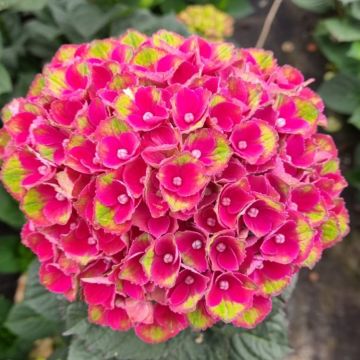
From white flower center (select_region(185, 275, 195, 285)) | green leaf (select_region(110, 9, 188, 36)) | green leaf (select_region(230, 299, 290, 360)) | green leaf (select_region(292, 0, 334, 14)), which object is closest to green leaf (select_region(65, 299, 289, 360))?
green leaf (select_region(230, 299, 290, 360))

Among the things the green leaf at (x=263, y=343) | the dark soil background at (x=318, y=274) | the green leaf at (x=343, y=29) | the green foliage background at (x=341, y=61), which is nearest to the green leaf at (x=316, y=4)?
the green foliage background at (x=341, y=61)

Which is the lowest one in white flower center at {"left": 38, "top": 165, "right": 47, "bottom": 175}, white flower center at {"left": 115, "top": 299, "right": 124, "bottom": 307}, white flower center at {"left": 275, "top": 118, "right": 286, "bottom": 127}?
white flower center at {"left": 115, "top": 299, "right": 124, "bottom": 307}

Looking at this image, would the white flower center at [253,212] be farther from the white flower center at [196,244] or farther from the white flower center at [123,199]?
the white flower center at [123,199]

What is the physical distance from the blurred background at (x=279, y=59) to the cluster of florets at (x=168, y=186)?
53 centimetres

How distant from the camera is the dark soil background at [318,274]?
182cm

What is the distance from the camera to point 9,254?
1.69 meters

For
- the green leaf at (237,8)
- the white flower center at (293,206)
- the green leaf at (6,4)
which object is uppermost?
the white flower center at (293,206)

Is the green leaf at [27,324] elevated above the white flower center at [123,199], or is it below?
below

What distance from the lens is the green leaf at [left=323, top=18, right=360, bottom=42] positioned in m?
1.51

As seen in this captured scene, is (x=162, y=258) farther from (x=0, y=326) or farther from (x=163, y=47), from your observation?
(x=0, y=326)

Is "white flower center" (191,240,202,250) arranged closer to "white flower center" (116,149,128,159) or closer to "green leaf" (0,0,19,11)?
"white flower center" (116,149,128,159)

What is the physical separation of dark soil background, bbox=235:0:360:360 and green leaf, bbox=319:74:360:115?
0.26 meters

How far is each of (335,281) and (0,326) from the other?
44.1 inches

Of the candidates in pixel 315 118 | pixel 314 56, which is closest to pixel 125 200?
pixel 315 118
